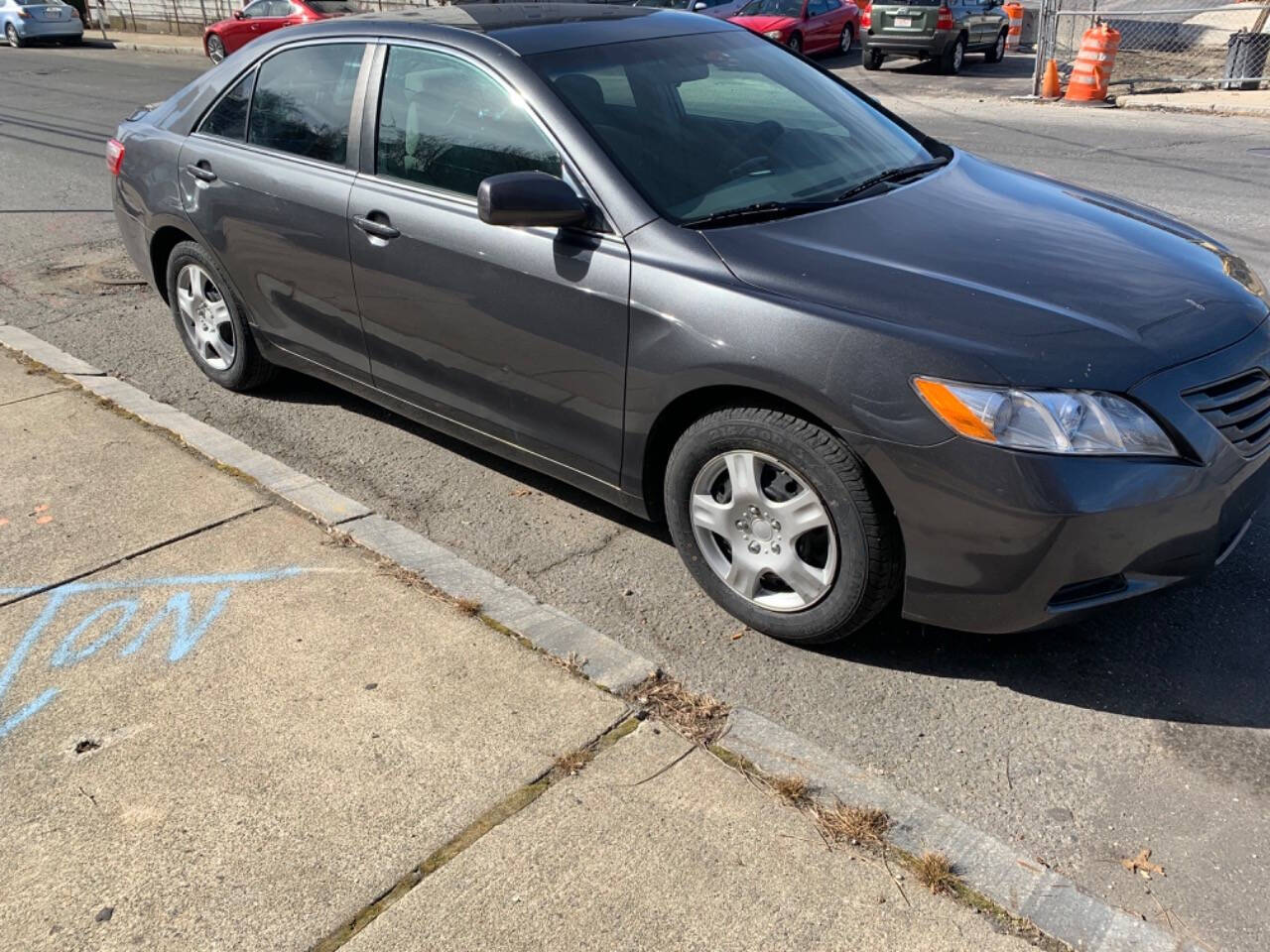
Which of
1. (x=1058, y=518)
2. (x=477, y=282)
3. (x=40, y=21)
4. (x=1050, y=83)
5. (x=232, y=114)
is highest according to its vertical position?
(x=40, y=21)

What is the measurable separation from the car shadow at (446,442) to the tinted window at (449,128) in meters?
1.09

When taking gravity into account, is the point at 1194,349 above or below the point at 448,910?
above

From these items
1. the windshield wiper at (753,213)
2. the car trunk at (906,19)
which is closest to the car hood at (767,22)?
the car trunk at (906,19)

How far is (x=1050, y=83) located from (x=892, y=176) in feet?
46.4

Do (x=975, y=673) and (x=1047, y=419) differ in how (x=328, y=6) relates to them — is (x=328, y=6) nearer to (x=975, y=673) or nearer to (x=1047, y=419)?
(x=975, y=673)

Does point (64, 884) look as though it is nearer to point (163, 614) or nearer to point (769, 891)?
point (163, 614)

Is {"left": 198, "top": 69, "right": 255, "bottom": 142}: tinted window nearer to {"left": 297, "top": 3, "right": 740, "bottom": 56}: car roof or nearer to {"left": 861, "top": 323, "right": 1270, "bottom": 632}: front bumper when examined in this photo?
{"left": 297, "top": 3, "right": 740, "bottom": 56}: car roof

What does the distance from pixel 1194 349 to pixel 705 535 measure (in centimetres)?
145

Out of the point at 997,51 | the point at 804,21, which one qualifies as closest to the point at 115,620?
the point at 804,21

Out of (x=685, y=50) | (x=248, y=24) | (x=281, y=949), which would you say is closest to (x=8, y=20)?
(x=248, y=24)

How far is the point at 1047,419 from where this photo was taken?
2.82m

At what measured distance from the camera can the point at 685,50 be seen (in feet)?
14.0

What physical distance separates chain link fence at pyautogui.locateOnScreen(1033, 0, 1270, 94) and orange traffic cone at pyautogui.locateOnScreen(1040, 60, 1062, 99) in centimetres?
14

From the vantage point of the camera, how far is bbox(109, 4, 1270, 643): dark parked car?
2.89 metres
